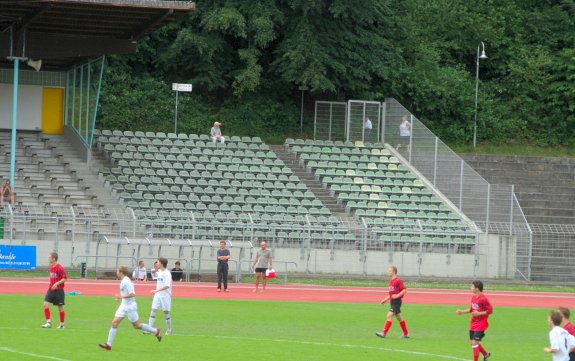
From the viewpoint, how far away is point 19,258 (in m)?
37.0

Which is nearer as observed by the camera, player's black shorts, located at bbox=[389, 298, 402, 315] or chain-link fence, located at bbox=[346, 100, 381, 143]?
player's black shorts, located at bbox=[389, 298, 402, 315]

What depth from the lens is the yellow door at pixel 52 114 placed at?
47.9 m

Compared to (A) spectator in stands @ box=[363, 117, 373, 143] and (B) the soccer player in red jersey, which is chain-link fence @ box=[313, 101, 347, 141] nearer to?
(A) spectator in stands @ box=[363, 117, 373, 143]

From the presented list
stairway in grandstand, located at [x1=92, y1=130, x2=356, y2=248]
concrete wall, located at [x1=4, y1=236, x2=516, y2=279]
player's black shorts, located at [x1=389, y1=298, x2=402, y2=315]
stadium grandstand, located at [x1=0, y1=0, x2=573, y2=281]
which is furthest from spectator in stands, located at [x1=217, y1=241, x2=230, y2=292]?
player's black shorts, located at [x1=389, y1=298, x2=402, y2=315]

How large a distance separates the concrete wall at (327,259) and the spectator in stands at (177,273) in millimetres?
342

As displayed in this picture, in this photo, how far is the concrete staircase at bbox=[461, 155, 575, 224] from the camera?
4650 cm

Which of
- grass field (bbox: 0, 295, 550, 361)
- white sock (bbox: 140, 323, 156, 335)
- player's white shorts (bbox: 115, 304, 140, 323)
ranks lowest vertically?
grass field (bbox: 0, 295, 550, 361)

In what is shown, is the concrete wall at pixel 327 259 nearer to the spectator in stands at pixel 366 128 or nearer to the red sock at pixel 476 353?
the spectator in stands at pixel 366 128

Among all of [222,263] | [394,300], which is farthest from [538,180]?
[394,300]

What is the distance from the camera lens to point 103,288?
34.1 m

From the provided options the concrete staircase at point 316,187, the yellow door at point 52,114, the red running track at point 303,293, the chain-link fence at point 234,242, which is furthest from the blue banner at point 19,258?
the yellow door at point 52,114

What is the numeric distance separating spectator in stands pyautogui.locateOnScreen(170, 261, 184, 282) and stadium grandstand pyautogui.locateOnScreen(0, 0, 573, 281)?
0.31m

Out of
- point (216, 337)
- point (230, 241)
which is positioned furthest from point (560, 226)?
point (216, 337)

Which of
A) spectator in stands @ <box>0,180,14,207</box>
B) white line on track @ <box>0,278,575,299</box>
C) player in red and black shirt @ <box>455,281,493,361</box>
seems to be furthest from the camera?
spectator in stands @ <box>0,180,14,207</box>
